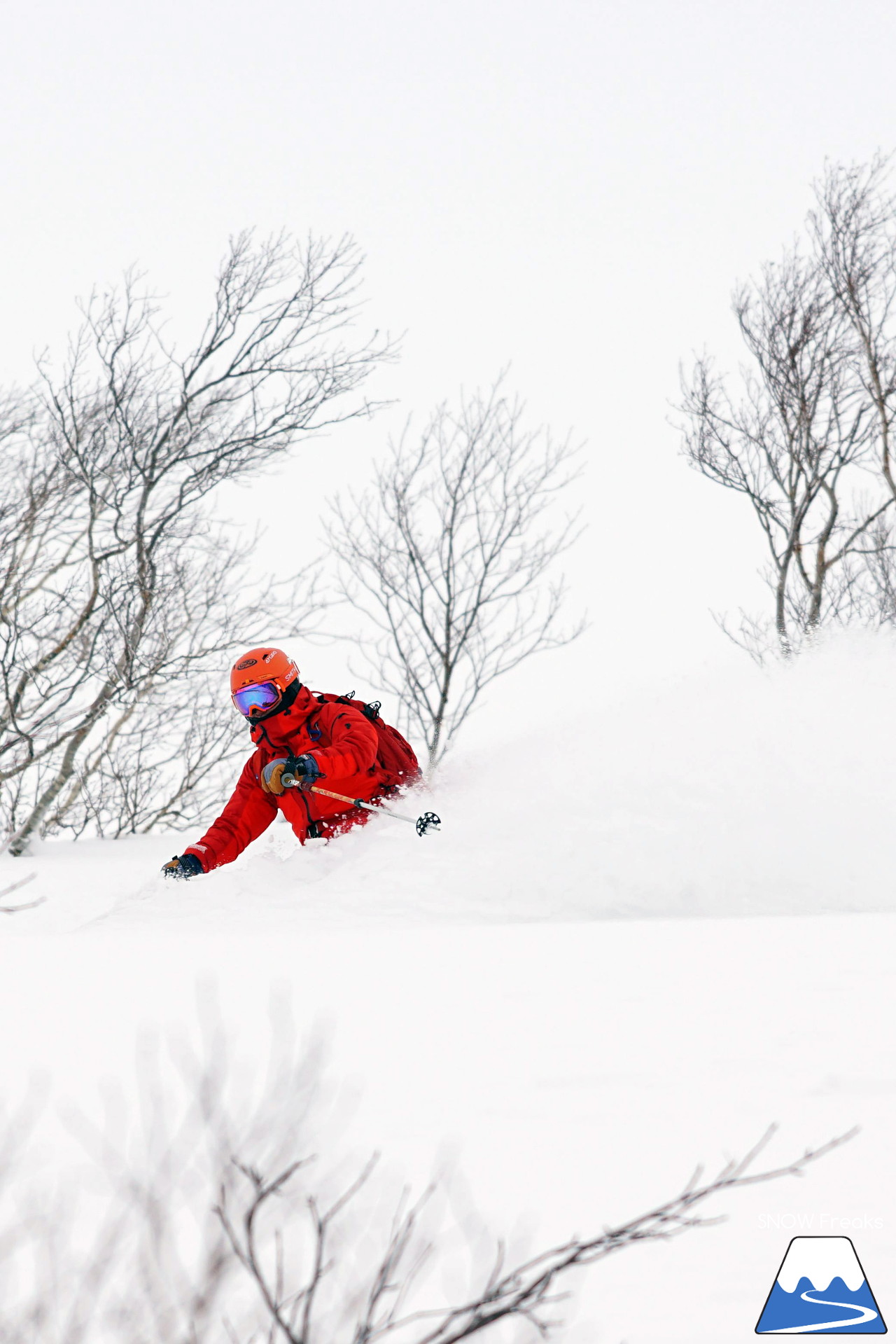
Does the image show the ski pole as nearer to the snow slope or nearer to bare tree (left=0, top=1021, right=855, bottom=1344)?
the snow slope

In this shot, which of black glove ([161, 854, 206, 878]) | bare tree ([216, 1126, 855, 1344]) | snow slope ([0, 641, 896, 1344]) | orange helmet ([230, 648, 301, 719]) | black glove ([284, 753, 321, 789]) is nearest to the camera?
bare tree ([216, 1126, 855, 1344])

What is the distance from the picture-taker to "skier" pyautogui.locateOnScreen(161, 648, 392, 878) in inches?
228

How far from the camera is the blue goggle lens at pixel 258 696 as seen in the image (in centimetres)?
584

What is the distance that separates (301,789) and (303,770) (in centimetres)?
37

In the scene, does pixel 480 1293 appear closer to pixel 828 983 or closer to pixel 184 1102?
pixel 184 1102

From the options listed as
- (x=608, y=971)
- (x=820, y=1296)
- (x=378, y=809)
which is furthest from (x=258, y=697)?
(x=820, y=1296)

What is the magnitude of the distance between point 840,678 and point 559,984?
3640 mm

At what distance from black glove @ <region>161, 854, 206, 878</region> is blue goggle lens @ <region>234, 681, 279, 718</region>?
834 millimetres

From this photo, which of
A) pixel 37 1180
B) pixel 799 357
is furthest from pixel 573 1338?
pixel 799 357

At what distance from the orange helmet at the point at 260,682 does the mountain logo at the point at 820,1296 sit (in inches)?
176

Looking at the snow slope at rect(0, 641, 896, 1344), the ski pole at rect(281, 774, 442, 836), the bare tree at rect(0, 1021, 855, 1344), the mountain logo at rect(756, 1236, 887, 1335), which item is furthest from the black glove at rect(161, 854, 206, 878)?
the mountain logo at rect(756, 1236, 887, 1335)

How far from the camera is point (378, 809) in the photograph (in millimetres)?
5832

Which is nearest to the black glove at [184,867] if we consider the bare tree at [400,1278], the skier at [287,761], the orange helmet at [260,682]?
the skier at [287,761]

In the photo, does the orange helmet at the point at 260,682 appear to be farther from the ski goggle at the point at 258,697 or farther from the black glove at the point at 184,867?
the black glove at the point at 184,867
